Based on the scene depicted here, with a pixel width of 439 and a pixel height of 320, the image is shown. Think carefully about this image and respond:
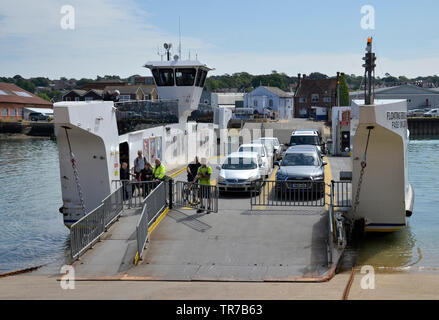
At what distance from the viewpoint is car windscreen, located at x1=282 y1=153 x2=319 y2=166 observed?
1933 centimetres

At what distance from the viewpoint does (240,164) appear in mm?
19719

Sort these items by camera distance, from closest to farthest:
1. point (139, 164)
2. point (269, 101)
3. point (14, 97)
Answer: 1. point (139, 164)
2. point (14, 97)
3. point (269, 101)

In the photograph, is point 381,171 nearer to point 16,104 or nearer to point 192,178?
point 192,178

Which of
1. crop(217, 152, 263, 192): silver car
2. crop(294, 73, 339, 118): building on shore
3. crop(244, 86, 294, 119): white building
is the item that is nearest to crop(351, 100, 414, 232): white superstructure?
crop(217, 152, 263, 192): silver car

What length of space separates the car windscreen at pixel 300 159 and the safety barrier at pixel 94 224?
6956 millimetres

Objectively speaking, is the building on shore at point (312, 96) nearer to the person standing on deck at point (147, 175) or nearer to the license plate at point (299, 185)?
the license plate at point (299, 185)

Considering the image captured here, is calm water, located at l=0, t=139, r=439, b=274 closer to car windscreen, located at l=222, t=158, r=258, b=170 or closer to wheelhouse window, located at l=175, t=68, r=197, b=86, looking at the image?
car windscreen, located at l=222, t=158, r=258, b=170

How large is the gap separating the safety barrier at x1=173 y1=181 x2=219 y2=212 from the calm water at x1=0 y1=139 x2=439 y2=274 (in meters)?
4.00

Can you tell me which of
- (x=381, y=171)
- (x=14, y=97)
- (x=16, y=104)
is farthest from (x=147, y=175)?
(x=14, y=97)

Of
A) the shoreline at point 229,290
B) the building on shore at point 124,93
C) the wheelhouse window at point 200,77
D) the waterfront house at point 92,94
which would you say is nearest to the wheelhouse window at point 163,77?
the wheelhouse window at point 200,77

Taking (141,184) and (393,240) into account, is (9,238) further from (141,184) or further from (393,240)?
(393,240)

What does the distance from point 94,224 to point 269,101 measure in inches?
3827

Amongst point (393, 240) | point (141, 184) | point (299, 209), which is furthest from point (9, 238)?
point (393, 240)

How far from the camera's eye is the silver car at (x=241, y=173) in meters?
18.2
